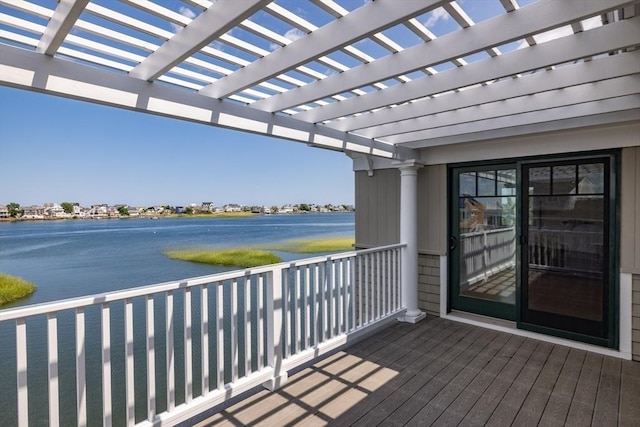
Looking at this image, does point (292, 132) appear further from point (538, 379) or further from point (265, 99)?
point (538, 379)

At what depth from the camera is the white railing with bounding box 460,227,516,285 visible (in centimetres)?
407

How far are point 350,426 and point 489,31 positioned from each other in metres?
2.54

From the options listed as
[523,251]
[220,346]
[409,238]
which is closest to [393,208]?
[409,238]

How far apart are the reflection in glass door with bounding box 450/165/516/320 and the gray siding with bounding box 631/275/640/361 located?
1050 mm

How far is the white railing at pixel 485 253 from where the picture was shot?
4.07 metres

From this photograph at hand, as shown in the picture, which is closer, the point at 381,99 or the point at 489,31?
the point at 489,31

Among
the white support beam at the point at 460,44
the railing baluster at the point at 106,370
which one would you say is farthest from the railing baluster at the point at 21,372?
the white support beam at the point at 460,44

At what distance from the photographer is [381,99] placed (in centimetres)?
263

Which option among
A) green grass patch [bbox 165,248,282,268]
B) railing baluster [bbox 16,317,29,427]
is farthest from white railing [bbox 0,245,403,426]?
green grass patch [bbox 165,248,282,268]

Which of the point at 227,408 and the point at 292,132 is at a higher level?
the point at 292,132

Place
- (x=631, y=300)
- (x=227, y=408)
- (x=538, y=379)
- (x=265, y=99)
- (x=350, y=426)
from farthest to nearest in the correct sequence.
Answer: (x=631, y=300), (x=538, y=379), (x=265, y=99), (x=227, y=408), (x=350, y=426)

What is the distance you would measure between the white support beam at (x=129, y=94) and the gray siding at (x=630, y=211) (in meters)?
3.11

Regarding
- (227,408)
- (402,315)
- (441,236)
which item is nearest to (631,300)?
(441,236)

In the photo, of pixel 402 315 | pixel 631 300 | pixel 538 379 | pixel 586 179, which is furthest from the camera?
pixel 402 315
